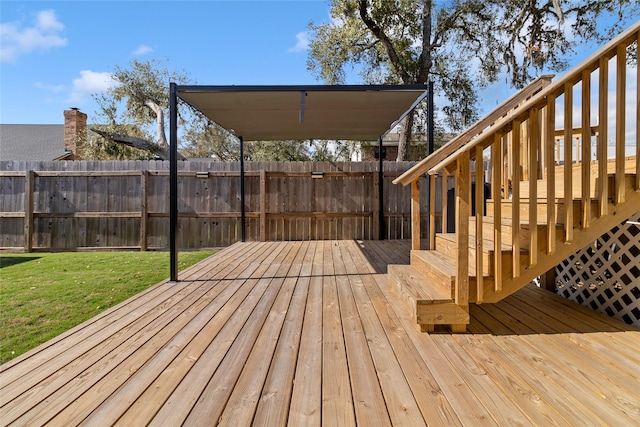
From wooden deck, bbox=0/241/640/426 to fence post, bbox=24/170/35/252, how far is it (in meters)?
5.47

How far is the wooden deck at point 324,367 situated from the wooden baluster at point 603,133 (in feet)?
2.93

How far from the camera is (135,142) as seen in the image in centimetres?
1178

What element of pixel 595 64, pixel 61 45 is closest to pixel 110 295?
pixel 595 64

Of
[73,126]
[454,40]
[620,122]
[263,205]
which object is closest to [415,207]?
[620,122]

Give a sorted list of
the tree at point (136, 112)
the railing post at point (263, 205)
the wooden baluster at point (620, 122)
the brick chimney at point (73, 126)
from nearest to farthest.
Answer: the wooden baluster at point (620, 122)
the railing post at point (263, 205)
the tree at point (136, 112)
the brick chimney at point (73, 126)

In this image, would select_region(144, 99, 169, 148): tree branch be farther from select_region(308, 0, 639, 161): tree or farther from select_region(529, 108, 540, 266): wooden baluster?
select_region(529, 108, 540, 266): wooden baluster

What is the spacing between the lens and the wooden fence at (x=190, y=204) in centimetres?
649

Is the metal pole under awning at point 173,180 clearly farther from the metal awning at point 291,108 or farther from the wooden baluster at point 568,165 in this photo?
the wooden baluster at point 568,165

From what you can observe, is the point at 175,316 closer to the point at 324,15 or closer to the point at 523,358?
the point at 523,358

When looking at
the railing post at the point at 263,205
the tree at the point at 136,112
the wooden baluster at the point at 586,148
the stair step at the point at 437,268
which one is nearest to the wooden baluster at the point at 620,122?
the wooden baluster at the point at 586,148

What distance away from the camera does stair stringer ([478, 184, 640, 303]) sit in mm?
2125

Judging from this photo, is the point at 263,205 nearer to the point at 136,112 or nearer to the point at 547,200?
the point at 547,200

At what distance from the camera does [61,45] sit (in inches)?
346

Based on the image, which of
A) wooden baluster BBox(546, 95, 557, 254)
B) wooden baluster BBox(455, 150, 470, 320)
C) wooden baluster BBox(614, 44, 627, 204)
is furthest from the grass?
wooden baluster BBox(614, 44, 627, 204)
